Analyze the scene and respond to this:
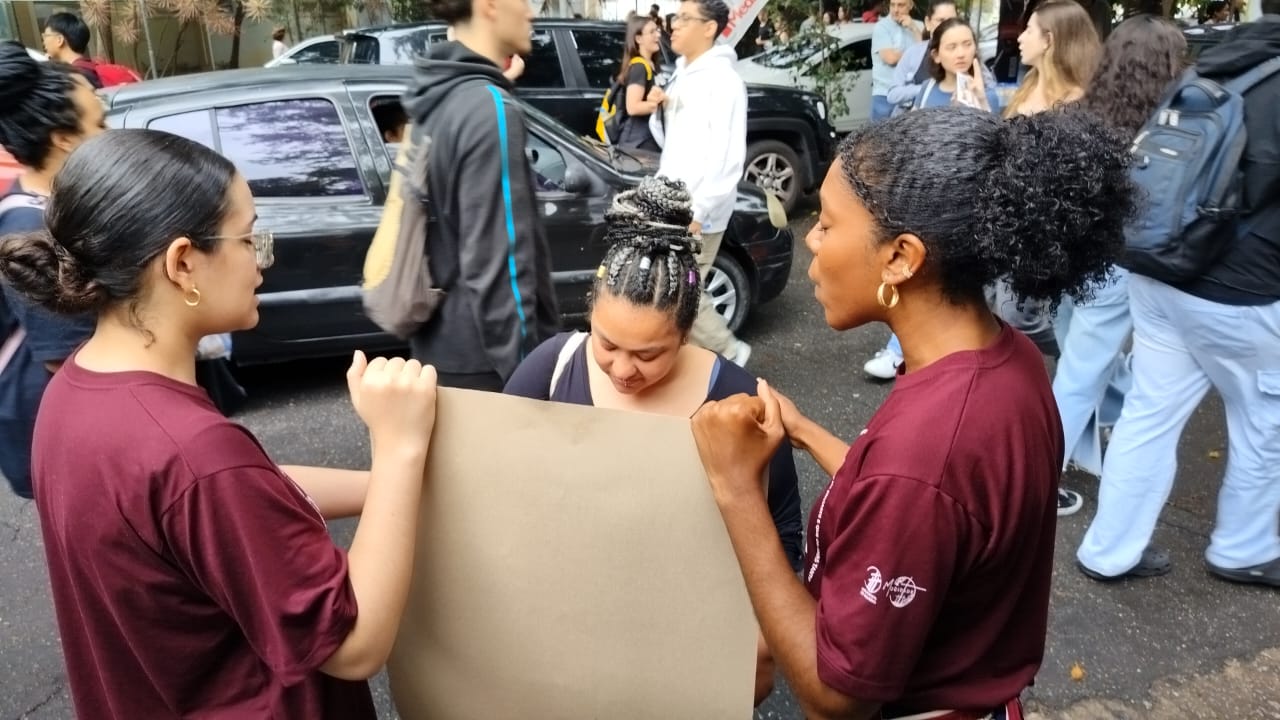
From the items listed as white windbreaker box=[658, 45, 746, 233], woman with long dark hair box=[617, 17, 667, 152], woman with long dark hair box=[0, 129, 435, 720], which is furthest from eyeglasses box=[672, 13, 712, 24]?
woman with long dark hair box=[0, 129, 435, 720]

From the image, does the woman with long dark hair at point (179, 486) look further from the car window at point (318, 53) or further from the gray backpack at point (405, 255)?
the car window at point (318, 53)

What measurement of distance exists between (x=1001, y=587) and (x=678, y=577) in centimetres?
46

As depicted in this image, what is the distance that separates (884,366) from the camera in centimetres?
520

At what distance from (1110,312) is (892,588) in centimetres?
291

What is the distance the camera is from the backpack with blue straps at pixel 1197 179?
285 centimetres

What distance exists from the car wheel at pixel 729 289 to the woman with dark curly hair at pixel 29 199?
140 inches

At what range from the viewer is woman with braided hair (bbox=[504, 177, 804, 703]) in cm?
190

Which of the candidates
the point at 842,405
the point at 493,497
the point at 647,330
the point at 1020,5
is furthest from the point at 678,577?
the point at 1020,5

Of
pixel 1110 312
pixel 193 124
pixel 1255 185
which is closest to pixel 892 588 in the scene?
pixel 1255 185

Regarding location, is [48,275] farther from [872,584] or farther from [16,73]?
[16,73]

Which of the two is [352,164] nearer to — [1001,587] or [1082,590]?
[1082,590]

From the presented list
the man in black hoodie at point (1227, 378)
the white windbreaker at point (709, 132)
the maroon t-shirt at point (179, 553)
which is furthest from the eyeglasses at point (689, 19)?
the maroon t-shirt at point (179, 553)

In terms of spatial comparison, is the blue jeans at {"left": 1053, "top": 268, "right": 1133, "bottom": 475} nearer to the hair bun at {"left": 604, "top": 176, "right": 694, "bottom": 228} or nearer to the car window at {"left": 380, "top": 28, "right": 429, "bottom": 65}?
the hair bun at {"left": 604, "top": 176, "right": 694, "bottom": 228}

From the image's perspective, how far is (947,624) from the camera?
1.34 metres
